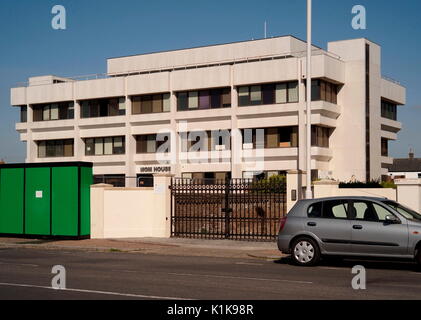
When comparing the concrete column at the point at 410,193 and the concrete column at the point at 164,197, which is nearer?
the concrete column at the point at 410,193

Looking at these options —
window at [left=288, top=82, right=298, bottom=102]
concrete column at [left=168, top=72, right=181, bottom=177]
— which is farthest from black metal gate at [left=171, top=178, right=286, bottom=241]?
concrete column at [left=168, top=72, right=181, bottom=177]

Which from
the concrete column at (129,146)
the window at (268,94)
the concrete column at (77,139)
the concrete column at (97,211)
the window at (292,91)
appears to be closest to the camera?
the concrete column at (97,211)

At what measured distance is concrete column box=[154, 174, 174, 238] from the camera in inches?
926

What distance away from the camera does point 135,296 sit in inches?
394

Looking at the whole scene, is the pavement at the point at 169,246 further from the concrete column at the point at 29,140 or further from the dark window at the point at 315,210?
the concrete column at the point at 29,140

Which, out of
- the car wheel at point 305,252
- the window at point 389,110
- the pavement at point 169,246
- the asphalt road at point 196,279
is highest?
the window at point 389,110

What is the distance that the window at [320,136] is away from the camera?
167ft

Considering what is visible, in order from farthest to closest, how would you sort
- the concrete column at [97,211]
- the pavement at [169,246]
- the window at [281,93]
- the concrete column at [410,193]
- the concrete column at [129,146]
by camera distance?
1. the concrete column at [129,146]
2. the window at [281,93]
3. the concrete column at [97,211]
4. the concrete column at [410,193]
5. the pavement at [169,246]

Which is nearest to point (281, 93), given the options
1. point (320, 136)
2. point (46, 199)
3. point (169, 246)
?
point (320, 136)

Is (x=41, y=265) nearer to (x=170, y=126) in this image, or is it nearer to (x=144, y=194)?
(x=144, y=194)

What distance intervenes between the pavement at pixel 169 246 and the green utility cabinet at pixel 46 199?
681 mm

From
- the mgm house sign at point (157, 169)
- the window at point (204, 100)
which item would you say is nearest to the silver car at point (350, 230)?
the window at point (204, 100)

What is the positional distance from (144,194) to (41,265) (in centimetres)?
876
